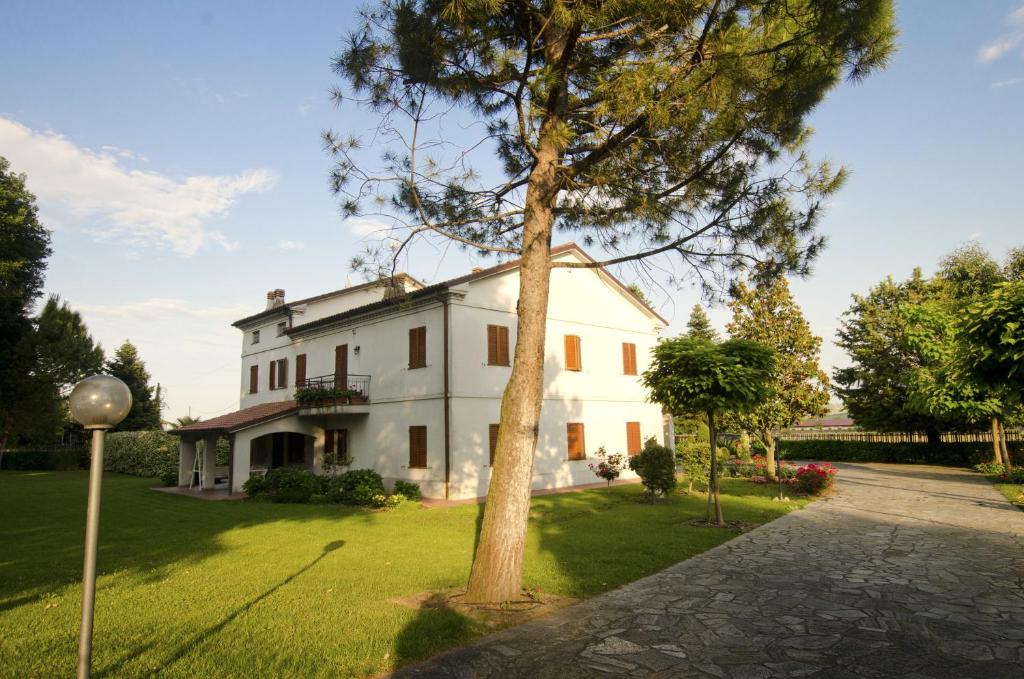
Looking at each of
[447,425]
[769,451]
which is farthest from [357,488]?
[769,451]

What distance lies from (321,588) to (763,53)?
8442mm

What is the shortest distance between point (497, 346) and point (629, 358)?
6804mm

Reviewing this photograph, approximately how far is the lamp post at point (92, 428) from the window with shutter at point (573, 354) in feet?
56.6

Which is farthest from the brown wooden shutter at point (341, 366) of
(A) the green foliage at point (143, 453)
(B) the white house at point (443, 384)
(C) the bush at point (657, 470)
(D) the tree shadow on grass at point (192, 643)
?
(D) the tree shadow on grass at point (192, 643)

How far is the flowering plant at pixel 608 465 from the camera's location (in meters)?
18.3

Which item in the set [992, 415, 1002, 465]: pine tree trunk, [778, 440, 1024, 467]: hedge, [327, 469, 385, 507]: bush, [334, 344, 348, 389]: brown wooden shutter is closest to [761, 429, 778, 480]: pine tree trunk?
[778, 440, 1024, 467]: hedge

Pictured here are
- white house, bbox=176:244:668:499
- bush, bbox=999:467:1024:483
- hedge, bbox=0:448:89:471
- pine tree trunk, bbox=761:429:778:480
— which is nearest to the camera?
white house, bbox=176:244:668:499

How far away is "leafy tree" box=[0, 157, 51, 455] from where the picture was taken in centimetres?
2069

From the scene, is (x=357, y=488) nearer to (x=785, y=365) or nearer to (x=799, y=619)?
(x=799, y=619)

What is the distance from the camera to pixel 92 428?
3529 mm

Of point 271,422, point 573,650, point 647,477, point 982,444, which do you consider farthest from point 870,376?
point 573,650

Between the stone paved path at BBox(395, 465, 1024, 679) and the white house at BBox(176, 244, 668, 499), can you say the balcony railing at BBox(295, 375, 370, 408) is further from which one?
the stone paved path at BBox(395, 465, 1024, 679)

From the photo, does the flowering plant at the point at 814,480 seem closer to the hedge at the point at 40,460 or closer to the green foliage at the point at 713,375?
the green foliage at the point at 713,375

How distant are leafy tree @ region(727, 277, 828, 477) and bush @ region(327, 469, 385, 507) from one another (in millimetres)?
12343
